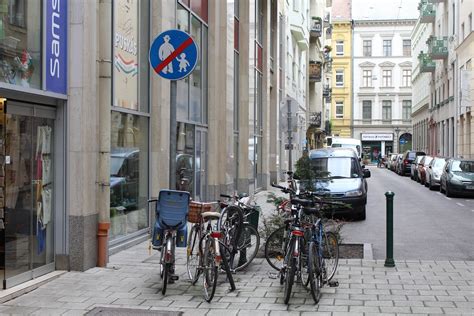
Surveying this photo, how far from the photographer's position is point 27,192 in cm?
731

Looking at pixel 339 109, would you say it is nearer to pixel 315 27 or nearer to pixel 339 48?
pixel 339 48

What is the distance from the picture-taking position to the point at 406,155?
141 ft

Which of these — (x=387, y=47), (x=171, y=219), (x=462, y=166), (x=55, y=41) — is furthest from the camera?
(x=387, y=47)

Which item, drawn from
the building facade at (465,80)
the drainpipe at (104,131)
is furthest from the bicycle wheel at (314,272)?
the building facade at (465,80)

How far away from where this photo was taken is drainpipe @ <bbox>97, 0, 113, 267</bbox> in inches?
326

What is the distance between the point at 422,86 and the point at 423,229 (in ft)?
168

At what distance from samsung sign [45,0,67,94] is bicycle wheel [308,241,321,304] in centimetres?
370

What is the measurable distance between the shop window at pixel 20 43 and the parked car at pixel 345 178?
7.42m

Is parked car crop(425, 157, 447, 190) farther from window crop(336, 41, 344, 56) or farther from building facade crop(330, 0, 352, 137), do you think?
window crop(336, 41, 344, 56)

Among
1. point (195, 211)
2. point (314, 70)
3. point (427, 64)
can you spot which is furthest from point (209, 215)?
point (427, 64)

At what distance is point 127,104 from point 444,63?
1551 inches

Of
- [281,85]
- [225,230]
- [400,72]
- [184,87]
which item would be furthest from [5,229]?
[400,72]

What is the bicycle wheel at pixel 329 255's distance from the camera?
734 cm

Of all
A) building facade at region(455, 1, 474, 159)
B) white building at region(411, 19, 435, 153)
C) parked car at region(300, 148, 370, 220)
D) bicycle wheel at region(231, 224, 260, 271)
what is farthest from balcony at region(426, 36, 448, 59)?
bicycle wheel at region(231, 224, 260, 271)
